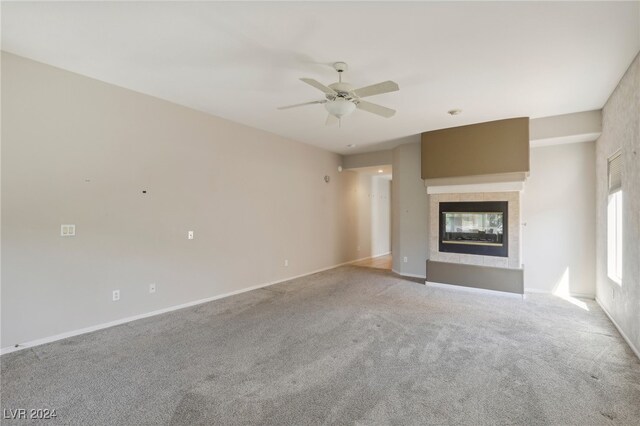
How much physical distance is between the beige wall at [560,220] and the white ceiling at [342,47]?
1069 mm

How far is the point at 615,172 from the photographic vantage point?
3.73 meters

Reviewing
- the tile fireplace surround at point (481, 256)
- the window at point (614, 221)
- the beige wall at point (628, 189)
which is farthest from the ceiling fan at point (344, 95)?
the window at point (614, 221)

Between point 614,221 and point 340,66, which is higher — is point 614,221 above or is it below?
below

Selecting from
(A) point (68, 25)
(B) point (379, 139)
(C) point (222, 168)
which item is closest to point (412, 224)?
(B) point (379, 139)

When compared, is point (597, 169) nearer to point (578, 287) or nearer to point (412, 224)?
point (578, 287)

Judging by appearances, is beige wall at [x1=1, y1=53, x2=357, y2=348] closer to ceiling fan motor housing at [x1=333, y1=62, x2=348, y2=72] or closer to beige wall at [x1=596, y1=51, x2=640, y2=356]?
ceiling fan motor housing at [x1=333, y1=62, x2=348, y2=72]

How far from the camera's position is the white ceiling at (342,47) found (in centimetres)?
226

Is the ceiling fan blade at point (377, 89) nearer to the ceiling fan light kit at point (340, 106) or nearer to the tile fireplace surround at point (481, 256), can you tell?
the ceiling fan light kit at point (340, 106)

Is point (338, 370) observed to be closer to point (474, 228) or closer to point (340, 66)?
point (340, 66)

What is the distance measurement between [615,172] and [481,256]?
6.80 feet

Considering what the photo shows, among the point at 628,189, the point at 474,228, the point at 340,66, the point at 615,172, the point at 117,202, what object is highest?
the point at 340,66

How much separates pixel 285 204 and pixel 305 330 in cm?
298

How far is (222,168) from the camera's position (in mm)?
4742

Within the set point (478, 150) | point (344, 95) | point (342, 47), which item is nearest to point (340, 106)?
point (344, 95)
